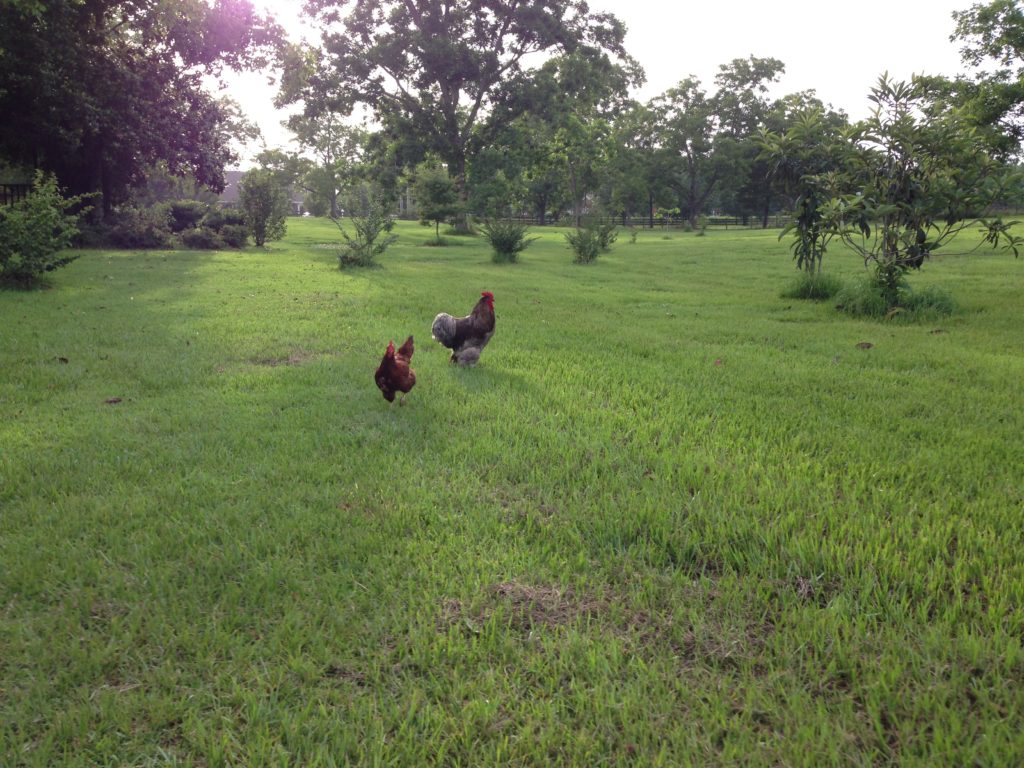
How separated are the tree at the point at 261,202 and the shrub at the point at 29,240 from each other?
12410mm

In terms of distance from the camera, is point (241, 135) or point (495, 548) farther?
point (241, 135)

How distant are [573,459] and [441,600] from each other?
1414mm

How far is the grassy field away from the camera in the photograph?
174 centimetres

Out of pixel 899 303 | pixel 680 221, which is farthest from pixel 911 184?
pixel 680 221

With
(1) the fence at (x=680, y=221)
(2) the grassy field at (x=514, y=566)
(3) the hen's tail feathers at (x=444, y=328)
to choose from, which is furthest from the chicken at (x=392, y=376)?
(1) the fence at (x=680, y=221)

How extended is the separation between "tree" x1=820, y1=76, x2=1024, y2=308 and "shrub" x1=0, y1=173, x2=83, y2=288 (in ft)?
39.3

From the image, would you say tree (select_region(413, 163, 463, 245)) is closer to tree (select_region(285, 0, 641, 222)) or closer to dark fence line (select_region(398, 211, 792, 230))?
tree (select_region(285, 0, 641, 222))

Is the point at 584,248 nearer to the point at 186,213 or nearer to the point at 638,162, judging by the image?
the point at 186,213

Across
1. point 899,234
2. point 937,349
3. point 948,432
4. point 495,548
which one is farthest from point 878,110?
point 495,548

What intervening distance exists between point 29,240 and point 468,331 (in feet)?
29.2

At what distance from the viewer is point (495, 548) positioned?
2.60 metres

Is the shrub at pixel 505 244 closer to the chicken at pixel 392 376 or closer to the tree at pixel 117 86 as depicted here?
the tree at pixel 117 86

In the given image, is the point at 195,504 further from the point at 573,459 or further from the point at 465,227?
the point at 465,227

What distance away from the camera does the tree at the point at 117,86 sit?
1619 cm
